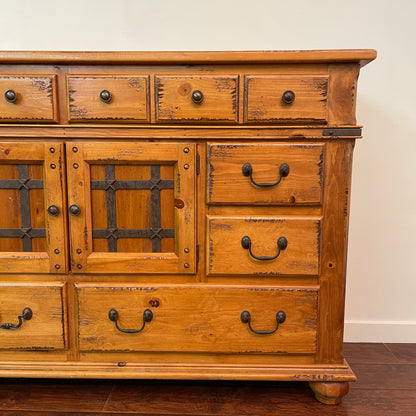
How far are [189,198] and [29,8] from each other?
1.33 metres

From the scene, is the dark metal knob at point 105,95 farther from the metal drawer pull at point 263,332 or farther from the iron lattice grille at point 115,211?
the metal drawer pull at point 263,332

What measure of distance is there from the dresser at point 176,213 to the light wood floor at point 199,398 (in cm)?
12

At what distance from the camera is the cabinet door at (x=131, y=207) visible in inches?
46.2

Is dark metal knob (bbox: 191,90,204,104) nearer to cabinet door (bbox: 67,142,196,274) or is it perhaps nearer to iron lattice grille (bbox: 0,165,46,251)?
cabinet door (bbox: 67,142,196,274)

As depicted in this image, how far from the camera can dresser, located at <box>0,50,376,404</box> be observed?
114 centimetres

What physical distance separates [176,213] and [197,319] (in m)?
0.38

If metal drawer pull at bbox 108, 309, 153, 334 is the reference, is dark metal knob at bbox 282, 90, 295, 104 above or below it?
above

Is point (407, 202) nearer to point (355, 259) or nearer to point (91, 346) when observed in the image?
point (355, 259)

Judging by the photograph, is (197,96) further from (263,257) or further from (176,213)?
(263,257)

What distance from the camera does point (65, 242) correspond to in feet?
3.95

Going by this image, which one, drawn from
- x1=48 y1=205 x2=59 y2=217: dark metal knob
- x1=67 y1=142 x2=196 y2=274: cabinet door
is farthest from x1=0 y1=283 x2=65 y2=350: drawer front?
x1=48 y1=205 x2=59 y2=217: dark metal knob

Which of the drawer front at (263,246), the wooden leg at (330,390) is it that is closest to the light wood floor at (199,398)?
the wooden leg at (330,390)

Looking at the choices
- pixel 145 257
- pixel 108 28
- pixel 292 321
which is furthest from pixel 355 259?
pixel 108 28

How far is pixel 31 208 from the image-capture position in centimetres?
120
